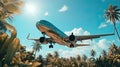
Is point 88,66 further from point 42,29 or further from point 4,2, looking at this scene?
point 4,2

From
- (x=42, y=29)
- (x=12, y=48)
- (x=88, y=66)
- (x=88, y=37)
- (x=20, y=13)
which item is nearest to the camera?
(x=12, y=48)

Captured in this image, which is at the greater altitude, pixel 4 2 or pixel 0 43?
pixel 4 2

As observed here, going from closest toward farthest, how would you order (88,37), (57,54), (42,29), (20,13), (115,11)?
(20,13)
(42,29)
(88,37)
(115,11)
(57,54)

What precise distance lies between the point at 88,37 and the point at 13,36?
25636 mm

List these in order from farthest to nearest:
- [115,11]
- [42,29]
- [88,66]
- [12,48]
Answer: [115,11] < [88,66] < [42,29] < [12,48]

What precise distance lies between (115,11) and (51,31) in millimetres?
52445

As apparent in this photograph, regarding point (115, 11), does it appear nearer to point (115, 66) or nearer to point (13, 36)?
point (115, 66)

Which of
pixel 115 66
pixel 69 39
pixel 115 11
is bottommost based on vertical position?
pixel 115 66

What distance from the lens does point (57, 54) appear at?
123125mm

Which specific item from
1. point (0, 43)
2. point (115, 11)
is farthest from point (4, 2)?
point (115, 11)

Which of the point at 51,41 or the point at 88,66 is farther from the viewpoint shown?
the point at 88,66

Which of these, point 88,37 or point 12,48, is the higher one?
point 88,37

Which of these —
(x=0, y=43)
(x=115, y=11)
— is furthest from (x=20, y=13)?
(x=115, y=11)

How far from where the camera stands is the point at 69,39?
30297mm
